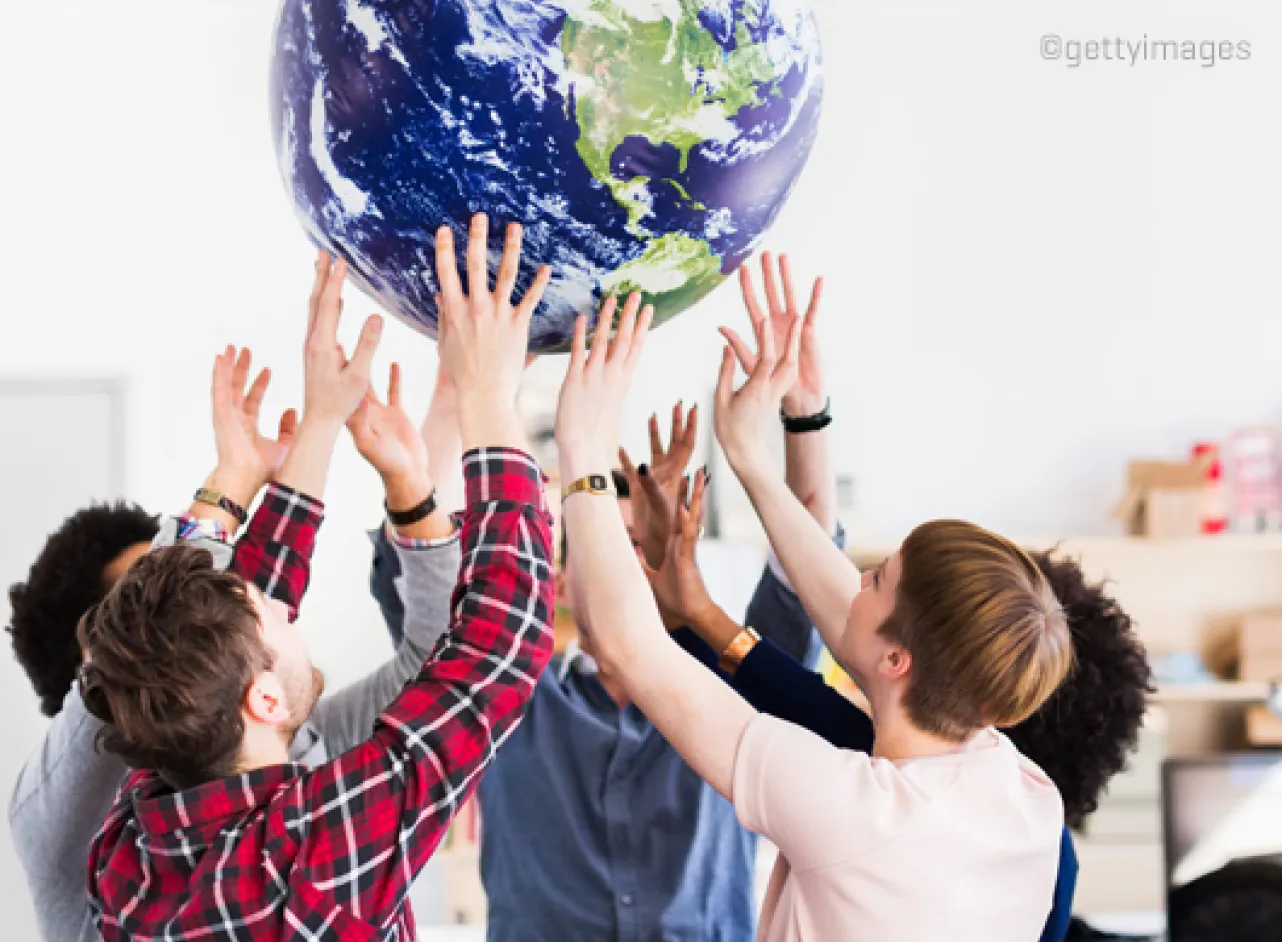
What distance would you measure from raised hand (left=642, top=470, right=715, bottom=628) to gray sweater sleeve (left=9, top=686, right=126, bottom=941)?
0.56m

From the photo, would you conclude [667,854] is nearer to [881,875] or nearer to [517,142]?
[881,875]

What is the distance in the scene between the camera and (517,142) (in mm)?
988

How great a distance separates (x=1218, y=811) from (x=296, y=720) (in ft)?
5.75

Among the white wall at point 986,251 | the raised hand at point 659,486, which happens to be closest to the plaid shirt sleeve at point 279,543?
the raised hand at point 659,486

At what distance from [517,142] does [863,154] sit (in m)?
3.36

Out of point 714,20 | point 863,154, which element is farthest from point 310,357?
point 863,154

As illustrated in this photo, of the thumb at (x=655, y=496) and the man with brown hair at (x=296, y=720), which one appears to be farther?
the thumb at (x=655, y=496)

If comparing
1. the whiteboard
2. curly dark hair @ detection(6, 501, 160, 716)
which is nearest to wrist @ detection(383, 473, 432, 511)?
curly dark hair @ detection(6, 501, 160, 716)

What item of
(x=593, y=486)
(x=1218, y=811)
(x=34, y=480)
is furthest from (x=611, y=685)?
(x=34, y=480)

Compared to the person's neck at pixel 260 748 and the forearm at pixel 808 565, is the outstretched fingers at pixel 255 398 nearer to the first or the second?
the person's neck at pixel 260 748

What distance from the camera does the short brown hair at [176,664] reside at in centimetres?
100

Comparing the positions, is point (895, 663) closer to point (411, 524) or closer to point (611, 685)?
point (611, 685)

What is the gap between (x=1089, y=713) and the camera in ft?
4.66

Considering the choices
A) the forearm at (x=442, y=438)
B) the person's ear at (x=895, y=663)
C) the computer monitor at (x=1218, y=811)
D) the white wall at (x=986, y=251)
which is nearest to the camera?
the person's ear at (x=895, y=663)
